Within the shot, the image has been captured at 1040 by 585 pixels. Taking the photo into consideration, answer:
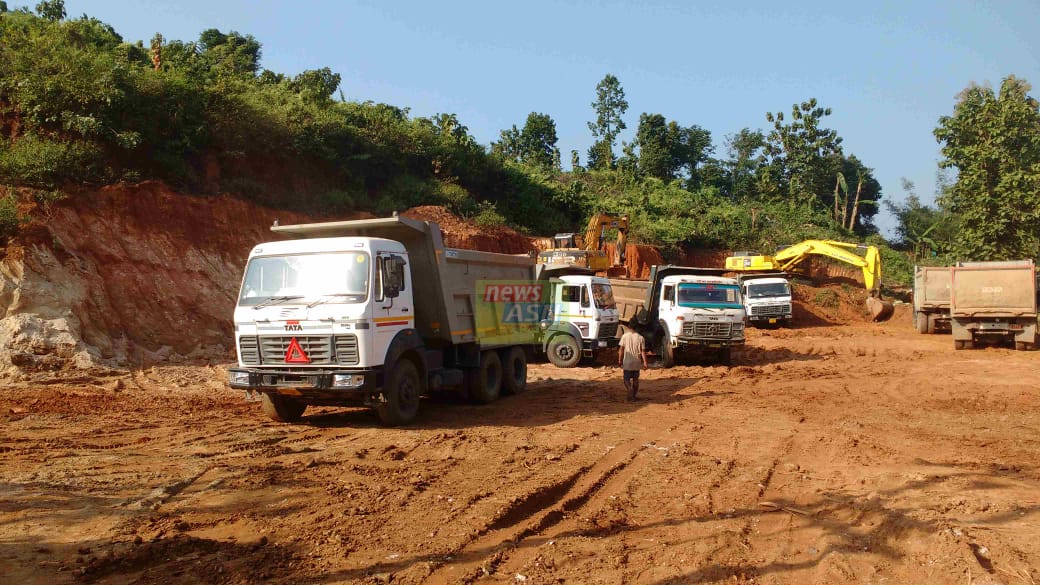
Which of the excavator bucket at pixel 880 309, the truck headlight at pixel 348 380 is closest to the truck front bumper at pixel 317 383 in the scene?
the truck headlight at pixel 348 380

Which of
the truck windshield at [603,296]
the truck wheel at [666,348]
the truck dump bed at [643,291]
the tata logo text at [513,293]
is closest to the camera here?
the tata logo text at [513,293]

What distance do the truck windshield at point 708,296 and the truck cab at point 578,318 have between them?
77.9 inches

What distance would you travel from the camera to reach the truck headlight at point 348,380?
31.6ft

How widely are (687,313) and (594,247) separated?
39.5 feet

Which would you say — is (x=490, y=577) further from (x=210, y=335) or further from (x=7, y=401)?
(x=210, y=335)

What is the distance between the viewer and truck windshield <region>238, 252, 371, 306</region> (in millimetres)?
10023

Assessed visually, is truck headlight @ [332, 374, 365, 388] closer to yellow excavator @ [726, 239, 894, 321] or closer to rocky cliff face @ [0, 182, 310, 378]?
rocky cliff face @ [0, 182, 310, 378]

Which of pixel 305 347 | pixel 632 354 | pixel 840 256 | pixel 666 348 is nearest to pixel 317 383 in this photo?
pixel 305 347

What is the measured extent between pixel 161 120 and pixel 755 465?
2023cm

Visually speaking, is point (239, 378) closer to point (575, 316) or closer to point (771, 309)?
point (575, 316)

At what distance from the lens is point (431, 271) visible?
11641mm

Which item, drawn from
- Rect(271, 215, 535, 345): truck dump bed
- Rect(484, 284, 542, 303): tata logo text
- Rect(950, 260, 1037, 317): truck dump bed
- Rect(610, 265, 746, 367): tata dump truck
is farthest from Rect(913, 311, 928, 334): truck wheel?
Rect(271, 215, 535, 345): truck dump bed

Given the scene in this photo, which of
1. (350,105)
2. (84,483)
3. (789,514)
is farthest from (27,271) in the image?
(350,105)

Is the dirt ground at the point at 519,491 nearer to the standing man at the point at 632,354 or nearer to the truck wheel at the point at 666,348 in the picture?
the standing man at the point at 632,354
